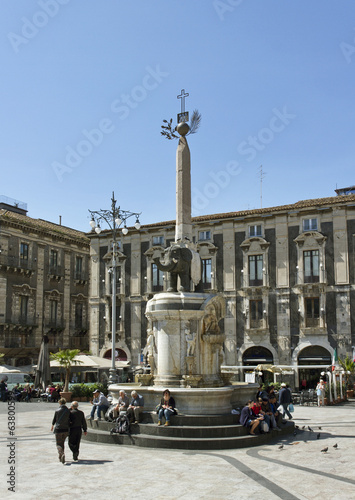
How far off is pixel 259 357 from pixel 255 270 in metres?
6.10

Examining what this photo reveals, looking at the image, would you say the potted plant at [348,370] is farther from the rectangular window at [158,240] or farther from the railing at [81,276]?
the railing at [81,276]

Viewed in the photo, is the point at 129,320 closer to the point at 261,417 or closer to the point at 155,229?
the point at 155,229

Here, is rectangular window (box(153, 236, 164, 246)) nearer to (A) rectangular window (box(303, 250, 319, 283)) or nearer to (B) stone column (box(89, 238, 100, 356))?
(B) stone column (box(89, 238, 100, 356))

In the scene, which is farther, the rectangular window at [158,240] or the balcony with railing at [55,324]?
the balcony with railing at [55,324]

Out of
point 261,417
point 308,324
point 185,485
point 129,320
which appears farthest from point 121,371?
point 185,485

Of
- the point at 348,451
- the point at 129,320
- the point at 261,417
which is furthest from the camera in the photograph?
the point at 129,320

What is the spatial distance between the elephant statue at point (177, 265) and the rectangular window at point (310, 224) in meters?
23.0

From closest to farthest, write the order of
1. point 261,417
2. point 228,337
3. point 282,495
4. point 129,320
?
point 282,495, point 261,417, point 228,337, point 129,320

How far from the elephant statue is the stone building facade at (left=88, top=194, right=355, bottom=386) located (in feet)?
63.4

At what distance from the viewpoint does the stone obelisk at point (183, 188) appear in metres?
18.4

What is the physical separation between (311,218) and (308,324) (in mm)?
7225

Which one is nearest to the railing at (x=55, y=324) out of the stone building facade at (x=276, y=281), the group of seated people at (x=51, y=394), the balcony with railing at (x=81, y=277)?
the balcony with railing at (x=81, y=277)

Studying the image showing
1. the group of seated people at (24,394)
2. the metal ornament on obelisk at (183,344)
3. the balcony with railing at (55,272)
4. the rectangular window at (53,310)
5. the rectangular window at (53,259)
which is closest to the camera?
the metal ornament on obelisk at (183,344)

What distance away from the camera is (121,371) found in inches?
1670
